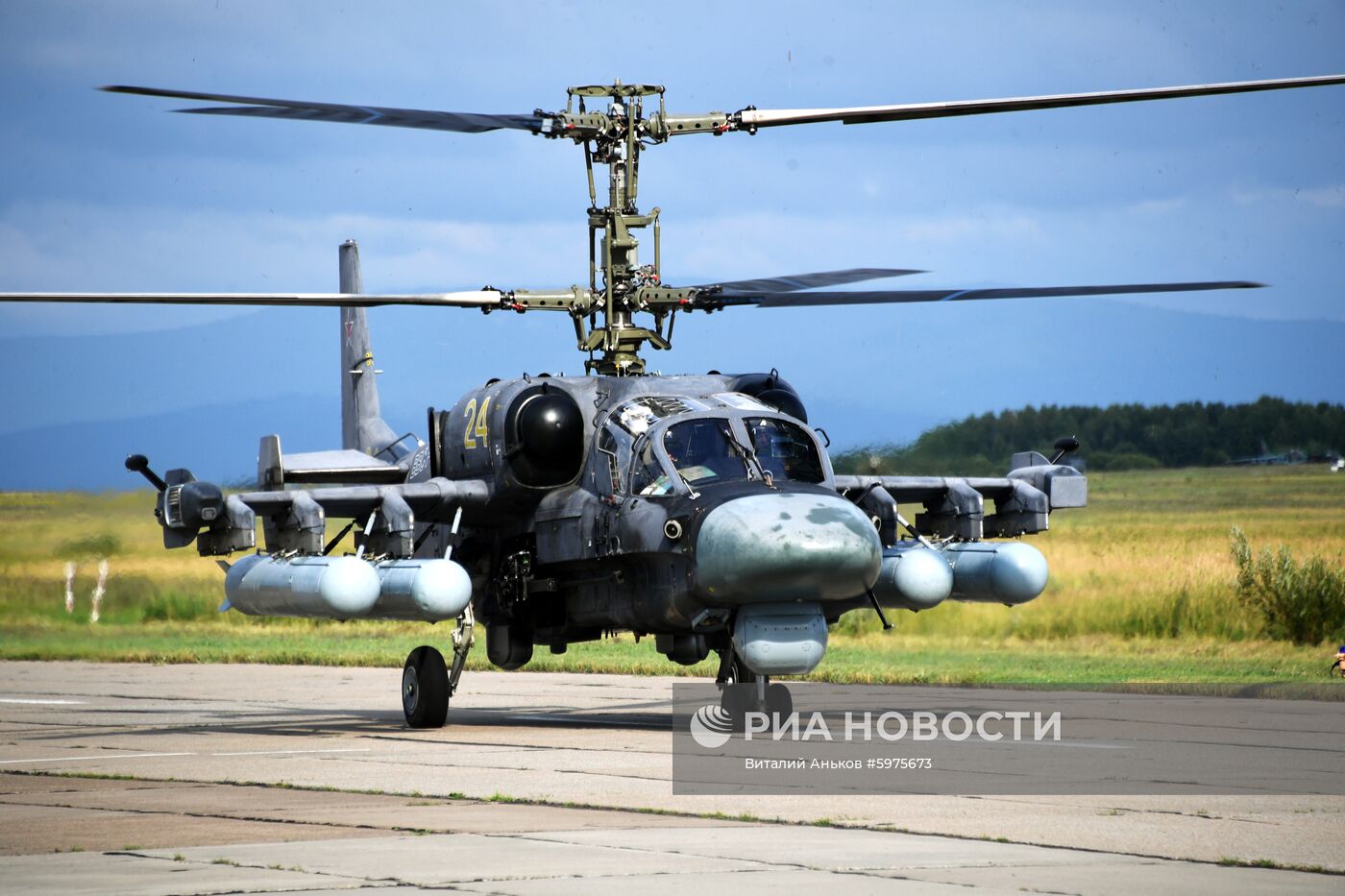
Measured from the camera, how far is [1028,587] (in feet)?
56.8

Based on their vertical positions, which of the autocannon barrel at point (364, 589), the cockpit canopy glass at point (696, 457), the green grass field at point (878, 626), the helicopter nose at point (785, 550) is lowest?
the green grass field at point (878, 626)

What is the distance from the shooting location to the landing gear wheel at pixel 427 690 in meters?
17.8

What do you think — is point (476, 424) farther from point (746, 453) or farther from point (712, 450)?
point (746, 453)

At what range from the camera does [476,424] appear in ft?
59.4

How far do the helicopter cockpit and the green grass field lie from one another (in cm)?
793

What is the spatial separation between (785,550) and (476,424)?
16.6 feet

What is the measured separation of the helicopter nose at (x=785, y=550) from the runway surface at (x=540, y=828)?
152 cm

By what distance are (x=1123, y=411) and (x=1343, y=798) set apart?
103 ft

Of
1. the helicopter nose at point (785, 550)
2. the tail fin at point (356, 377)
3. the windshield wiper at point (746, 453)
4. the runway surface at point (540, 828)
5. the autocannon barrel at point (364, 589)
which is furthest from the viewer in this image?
the tail fin at point (356, 377)

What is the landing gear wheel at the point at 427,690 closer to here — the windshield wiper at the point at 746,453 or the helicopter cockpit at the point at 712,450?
the helicopter cockpit at the point at 712,450

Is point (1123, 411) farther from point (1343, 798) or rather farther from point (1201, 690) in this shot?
point (1343, 798)

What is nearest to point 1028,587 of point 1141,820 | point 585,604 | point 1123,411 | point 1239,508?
point 585,604

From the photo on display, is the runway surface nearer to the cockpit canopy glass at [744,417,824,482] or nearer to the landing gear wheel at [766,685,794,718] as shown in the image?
the landing gear wheel at [766,685,794,718]

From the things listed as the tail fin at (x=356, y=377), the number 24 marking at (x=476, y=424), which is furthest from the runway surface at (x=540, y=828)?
the tail fin at (x=356, y=377)
